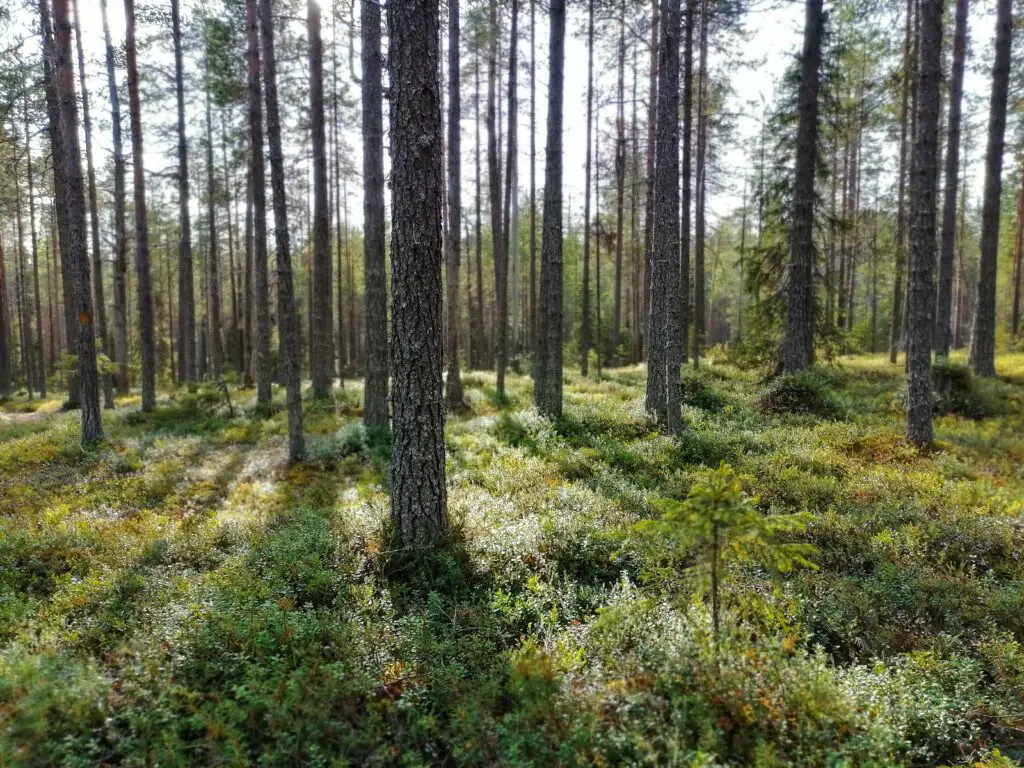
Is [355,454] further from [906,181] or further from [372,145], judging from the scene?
[906,181]

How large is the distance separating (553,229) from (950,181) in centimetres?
1289

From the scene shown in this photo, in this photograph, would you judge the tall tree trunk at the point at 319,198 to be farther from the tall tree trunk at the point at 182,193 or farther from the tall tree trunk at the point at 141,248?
the tall tree trunk at the point at 182,193

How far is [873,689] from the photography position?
3.70 m

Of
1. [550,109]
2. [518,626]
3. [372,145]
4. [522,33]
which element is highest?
[522,33]

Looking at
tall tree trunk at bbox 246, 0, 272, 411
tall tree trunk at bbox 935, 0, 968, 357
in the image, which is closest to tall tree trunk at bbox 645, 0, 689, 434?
tall tree trunk at bbox 246, 0, 272, 411

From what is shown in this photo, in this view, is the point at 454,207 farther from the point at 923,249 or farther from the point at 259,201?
the point at 923,249

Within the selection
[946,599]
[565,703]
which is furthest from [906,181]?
[565,703]

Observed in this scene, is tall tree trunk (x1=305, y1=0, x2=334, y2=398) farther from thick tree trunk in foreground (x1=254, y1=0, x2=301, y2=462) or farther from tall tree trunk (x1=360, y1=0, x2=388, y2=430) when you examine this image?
thick tree trunk in foreground (x1=254, y1=0, x2=301, y2=462)

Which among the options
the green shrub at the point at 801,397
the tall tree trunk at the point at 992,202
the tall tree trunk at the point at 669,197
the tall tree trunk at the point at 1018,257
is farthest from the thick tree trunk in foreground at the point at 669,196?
the tall tree trunk at the point at 1018,257

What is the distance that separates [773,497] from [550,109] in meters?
8.97

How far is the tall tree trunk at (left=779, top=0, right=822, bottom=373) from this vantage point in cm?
1348

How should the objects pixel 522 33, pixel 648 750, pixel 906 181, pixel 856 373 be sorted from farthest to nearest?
pixel 906 181
pixel 522 33
pixel 856 373
pixel 648 750

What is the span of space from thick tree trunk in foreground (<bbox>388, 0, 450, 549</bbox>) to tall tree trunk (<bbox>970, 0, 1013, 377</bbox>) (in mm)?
15625

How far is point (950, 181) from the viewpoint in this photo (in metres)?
16.0
